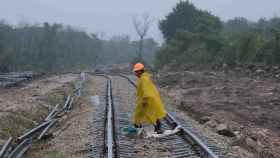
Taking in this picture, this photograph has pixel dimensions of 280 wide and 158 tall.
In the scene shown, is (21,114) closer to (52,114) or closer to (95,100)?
(52,114)

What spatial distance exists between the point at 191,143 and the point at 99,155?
6.35 feet

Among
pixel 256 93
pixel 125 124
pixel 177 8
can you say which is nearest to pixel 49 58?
pixel 177 8

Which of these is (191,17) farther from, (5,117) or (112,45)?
(112,45)

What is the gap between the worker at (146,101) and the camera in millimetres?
9133

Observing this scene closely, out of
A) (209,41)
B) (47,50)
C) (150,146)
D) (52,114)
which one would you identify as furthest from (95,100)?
(47,50)

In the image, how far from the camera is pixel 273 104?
16.0m

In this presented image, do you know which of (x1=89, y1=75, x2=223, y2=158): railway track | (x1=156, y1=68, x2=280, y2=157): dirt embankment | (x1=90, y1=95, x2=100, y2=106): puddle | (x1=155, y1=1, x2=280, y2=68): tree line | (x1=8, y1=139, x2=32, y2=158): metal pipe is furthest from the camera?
(x1=155, y1=1, x2=280, y2=68): tree line

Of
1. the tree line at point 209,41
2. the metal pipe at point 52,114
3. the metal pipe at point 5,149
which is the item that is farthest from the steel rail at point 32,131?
the tree line at point 209,41

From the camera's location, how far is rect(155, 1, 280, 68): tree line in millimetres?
32125

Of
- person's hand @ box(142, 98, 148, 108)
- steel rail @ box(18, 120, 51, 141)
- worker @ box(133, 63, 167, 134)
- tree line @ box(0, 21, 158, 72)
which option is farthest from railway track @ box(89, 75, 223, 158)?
tree line @ box(0, 21, 158, 72)

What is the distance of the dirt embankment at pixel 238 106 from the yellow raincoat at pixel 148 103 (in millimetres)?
1756

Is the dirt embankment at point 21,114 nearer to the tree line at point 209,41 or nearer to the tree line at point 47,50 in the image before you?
the tree line at point 209,41

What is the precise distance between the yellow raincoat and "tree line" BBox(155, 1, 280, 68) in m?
21.7

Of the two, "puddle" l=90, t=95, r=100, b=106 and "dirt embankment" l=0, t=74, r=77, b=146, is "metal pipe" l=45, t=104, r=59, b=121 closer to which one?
"dirt embankment" l=0, t=74, r=77, b=146
